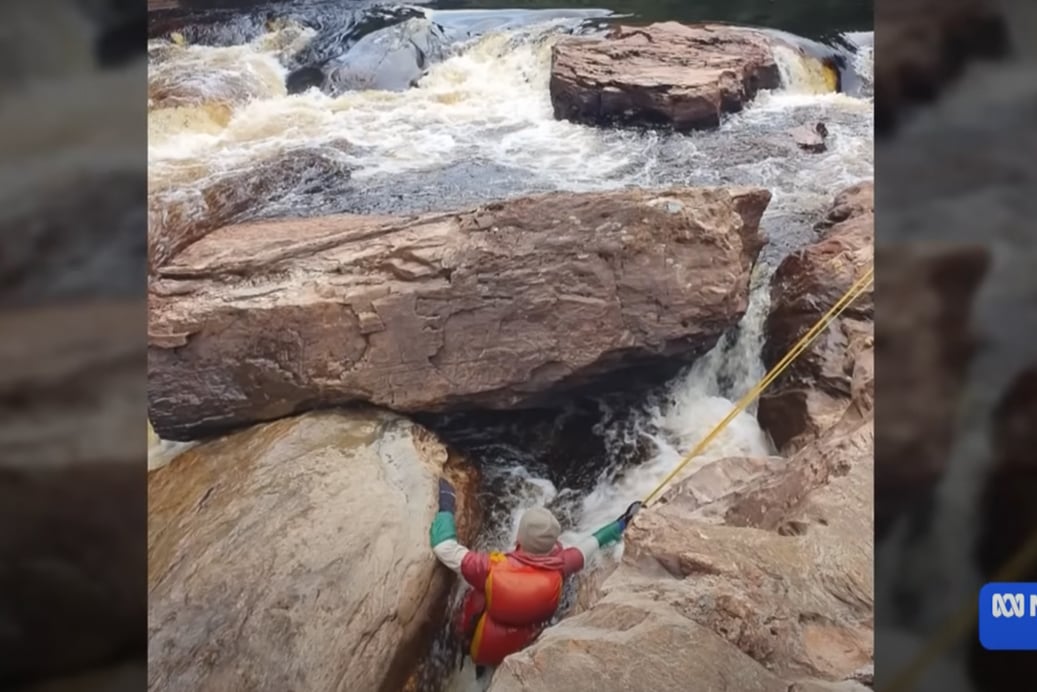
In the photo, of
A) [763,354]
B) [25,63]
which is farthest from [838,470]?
[25,63]

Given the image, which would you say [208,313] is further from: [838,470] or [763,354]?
[838,470]

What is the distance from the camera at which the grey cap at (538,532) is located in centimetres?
139

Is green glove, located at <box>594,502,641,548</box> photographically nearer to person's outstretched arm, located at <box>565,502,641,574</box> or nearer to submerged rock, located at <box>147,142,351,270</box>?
person's outstretched arm, located at <box>565,502,641,574</box>

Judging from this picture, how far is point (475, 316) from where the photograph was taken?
1497mm

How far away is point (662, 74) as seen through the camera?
4.94 ft

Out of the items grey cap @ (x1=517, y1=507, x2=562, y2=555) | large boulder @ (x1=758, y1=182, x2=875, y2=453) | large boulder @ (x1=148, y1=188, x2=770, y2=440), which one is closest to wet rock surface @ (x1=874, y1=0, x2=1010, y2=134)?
large boulder @ (x1=758, y1=182, x2=875, y2=453)

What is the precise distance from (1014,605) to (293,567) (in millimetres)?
1318

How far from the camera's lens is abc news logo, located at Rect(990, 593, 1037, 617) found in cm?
132

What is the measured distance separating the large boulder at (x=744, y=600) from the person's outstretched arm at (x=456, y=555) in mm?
163

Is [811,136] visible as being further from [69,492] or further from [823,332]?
[69,492]

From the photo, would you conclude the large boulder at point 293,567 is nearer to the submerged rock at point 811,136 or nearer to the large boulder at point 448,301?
the large boulder at point 448,301

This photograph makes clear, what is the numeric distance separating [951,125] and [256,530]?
1487mm

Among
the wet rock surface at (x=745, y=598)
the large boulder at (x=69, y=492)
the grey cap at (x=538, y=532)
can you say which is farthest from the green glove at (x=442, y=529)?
the large boulder at (x=69, y=492)

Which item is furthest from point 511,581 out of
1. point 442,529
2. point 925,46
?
point 925,46
